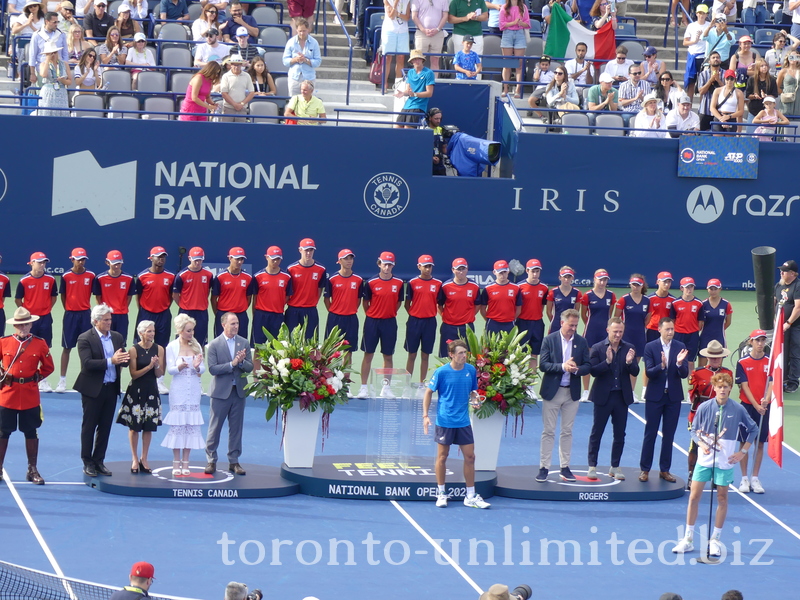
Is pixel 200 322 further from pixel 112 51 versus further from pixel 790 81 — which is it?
pixel 790 81

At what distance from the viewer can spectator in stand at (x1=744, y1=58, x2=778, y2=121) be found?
25.3 m

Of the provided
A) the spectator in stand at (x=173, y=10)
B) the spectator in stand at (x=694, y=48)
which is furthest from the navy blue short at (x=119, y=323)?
the spectator in stand at (x=694, y=48)

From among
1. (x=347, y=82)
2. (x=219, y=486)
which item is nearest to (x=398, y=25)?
(x=347, y=82)

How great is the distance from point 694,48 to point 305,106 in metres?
8.46

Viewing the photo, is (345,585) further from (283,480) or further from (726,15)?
(726,15)

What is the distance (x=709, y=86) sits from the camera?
25.4m

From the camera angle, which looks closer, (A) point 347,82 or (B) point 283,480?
(B) point 283,480

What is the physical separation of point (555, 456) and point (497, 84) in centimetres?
1068

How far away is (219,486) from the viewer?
1404cm

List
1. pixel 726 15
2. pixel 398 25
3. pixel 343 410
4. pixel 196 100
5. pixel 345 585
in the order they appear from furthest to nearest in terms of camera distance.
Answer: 1. pixel 726 15
2. pixel 398 25
3. pixel 196 100
4. pixel 343 410
5. pixel 345 585

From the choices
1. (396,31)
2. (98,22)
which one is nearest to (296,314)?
(396,31)

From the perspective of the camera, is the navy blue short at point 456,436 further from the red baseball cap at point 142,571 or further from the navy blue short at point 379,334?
the red baseball cap at point 142,571

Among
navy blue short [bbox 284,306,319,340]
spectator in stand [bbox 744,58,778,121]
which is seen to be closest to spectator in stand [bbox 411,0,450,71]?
spectator in stand [bbox 744,58,778,121]

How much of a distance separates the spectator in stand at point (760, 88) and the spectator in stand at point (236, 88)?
9.69m
